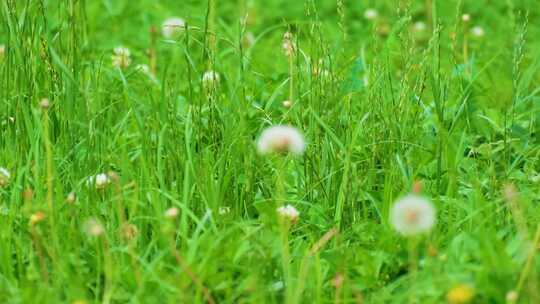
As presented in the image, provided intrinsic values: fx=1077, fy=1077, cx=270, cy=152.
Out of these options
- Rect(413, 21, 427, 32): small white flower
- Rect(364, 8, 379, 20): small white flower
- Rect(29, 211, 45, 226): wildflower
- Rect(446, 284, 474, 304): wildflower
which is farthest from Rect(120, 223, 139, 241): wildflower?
Rect(413, 21, 427, 32): small white flower

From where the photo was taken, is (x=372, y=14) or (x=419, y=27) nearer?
(x=372, y=14)

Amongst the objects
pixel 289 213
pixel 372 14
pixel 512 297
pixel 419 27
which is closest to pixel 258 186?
pixel 289 213

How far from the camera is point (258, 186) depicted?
2490 mm

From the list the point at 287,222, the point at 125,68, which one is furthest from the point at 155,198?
the point at 125,68

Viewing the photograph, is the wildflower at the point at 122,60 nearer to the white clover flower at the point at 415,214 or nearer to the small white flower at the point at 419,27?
the white clover flower at the point at 415,214

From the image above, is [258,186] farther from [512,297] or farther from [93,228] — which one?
[512,297]

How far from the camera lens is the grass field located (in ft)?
6.38

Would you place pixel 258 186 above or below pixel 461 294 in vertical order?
below

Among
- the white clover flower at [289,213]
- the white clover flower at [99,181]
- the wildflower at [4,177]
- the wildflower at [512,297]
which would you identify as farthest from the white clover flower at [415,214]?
the wildflower at [4,177]

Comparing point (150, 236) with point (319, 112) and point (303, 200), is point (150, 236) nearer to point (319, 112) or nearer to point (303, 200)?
point (303, 200)

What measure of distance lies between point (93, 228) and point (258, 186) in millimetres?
633

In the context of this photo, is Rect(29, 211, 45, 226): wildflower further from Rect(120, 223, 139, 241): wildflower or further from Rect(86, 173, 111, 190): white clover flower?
Rect(86, 173, 111, 190): white clover flower

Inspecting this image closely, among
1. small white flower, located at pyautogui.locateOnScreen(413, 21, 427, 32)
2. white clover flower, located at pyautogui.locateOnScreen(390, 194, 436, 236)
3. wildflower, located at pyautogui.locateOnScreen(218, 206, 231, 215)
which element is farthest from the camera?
small white flower, located at pyautogui.locateOnScreen(413, 21, 427, 32)

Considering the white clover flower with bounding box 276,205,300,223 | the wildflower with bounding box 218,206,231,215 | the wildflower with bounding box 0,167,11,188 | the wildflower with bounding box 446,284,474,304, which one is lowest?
the wildflower with bounding box 218,206,231,215
